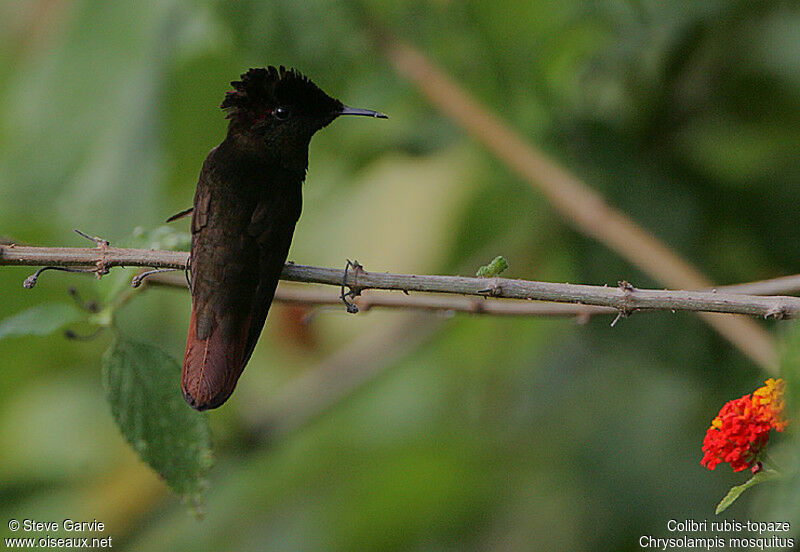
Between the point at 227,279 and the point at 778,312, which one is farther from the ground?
the point at 227,279

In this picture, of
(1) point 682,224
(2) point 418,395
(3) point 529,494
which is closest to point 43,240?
(2) point 418,395

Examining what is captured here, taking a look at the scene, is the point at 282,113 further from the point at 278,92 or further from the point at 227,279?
the point at 227,279

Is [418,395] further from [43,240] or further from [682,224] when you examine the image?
[43,240]

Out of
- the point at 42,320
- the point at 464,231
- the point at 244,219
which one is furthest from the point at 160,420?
the point at 464,231

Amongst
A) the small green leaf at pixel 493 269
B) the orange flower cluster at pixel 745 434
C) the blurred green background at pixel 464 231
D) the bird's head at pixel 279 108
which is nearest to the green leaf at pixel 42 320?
the bird's head at pixel 279 108

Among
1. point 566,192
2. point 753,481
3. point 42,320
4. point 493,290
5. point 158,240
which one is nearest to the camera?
point 753,481
